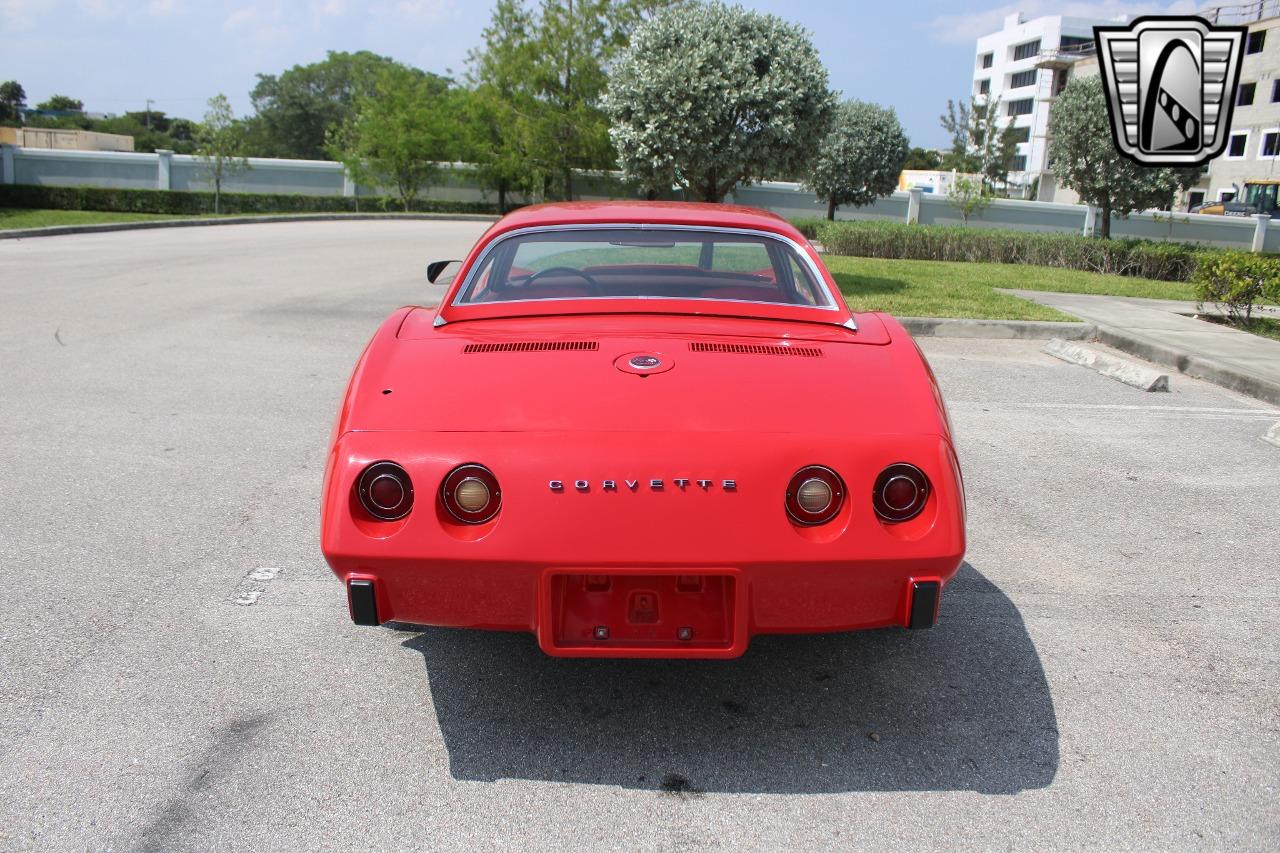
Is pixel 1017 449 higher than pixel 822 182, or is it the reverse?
pixel 822 182

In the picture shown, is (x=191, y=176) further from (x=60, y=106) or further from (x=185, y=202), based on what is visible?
(x=60, y=106)

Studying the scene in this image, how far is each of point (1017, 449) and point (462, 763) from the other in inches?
176

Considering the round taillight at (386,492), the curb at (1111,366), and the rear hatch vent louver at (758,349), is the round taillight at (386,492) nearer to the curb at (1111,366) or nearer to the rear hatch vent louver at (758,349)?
the rear hatch vent louver at (758,349)

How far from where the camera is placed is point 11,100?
274 ft

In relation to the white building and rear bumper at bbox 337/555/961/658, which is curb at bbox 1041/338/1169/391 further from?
the white building

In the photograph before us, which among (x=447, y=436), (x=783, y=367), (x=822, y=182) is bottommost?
(x=447, y=436)

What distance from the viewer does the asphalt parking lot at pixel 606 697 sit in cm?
246

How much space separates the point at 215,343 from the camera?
28.6 ft

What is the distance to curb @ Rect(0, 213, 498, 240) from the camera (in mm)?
20111

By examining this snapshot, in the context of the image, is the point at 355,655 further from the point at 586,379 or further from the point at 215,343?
the point at 215,343

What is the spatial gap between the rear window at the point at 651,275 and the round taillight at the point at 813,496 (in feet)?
3.80

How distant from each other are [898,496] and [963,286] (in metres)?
12.7

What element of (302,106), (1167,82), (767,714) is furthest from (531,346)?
(302,106)

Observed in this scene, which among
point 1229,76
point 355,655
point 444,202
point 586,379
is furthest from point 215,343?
point 444,202
